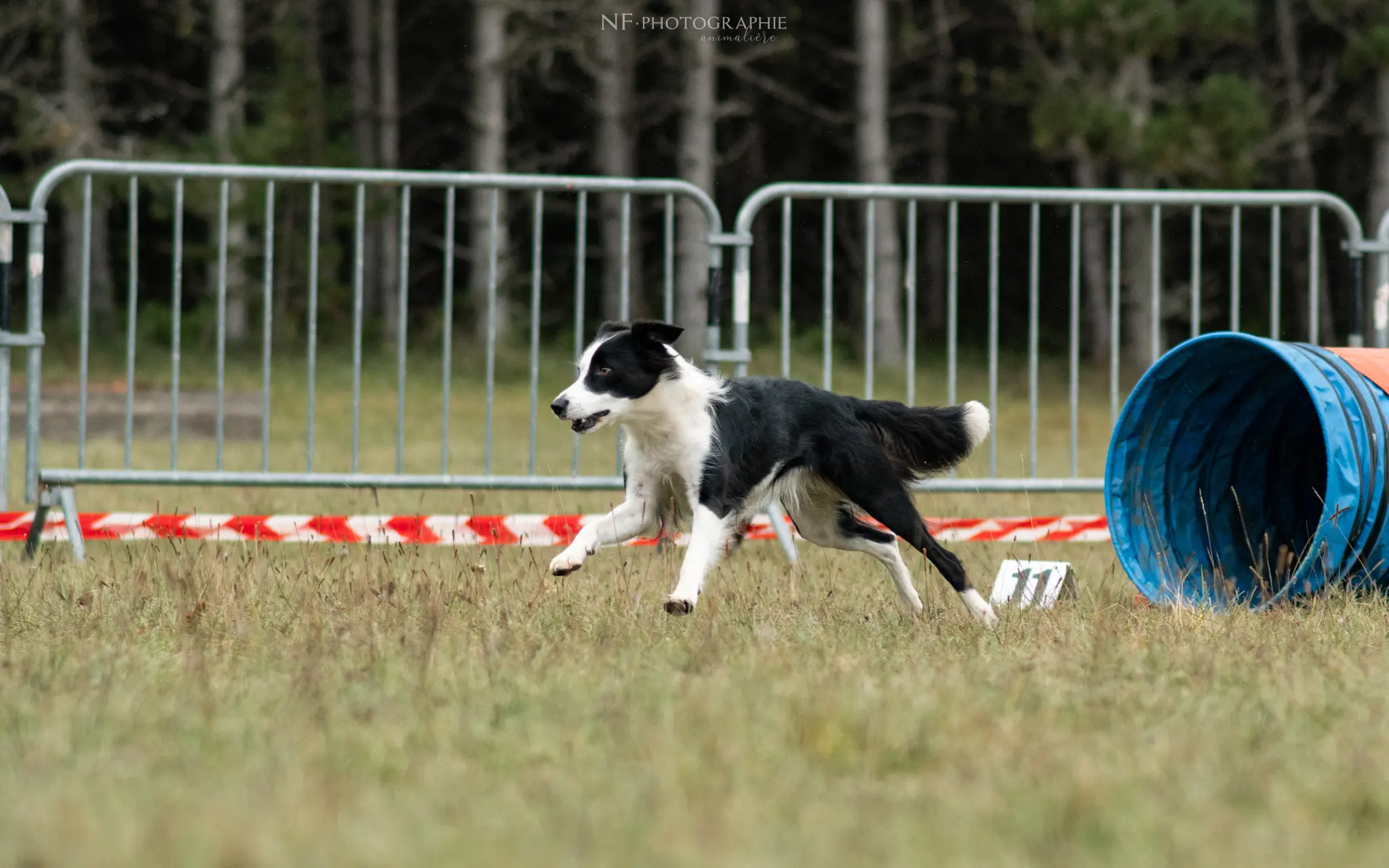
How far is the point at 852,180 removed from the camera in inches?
1085

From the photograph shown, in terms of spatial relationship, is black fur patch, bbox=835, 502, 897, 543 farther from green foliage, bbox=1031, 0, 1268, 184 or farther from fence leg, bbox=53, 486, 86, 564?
green foliage, bbox=1031, 0, 1268, 184

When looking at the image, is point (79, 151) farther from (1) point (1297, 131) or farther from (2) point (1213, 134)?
(1) point (1297, 131)

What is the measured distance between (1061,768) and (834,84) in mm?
23692

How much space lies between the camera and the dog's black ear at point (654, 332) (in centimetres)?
→ 564

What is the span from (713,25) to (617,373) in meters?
15.0

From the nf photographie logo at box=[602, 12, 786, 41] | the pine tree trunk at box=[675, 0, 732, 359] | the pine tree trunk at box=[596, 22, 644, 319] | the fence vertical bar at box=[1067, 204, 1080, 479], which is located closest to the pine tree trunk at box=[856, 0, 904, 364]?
the nf photographie logo at box=[602, 12, 786, 41]

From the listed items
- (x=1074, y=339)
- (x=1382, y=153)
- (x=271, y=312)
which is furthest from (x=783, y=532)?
(x=1382, y=153)

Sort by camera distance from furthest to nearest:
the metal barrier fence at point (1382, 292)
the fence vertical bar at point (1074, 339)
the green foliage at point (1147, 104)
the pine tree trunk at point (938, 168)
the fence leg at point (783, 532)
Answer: the pine tree trunk at point (938, 168) → the green foliage at point (1147, 104) → the fence vertical bar at point (1074, 339) → the metal barrier fence at point (1382, 292) → the fence leg at point (783, 532)

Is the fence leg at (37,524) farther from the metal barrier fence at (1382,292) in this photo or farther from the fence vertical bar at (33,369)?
the metal barrier fence at (1382,292)

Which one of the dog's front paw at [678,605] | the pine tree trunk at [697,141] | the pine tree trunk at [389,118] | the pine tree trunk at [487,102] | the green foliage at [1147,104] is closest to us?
the dog's front paw at [678,605]

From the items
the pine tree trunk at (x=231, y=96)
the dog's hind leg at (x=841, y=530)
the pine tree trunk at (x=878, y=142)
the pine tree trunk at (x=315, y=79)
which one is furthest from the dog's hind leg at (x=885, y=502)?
the pine tree trunk at (x=315, y=79)

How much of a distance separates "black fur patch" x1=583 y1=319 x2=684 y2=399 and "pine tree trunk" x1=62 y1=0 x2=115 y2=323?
50.2ft

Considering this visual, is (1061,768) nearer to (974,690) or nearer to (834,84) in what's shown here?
(974,690)

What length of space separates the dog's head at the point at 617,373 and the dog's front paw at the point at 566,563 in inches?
17.9
